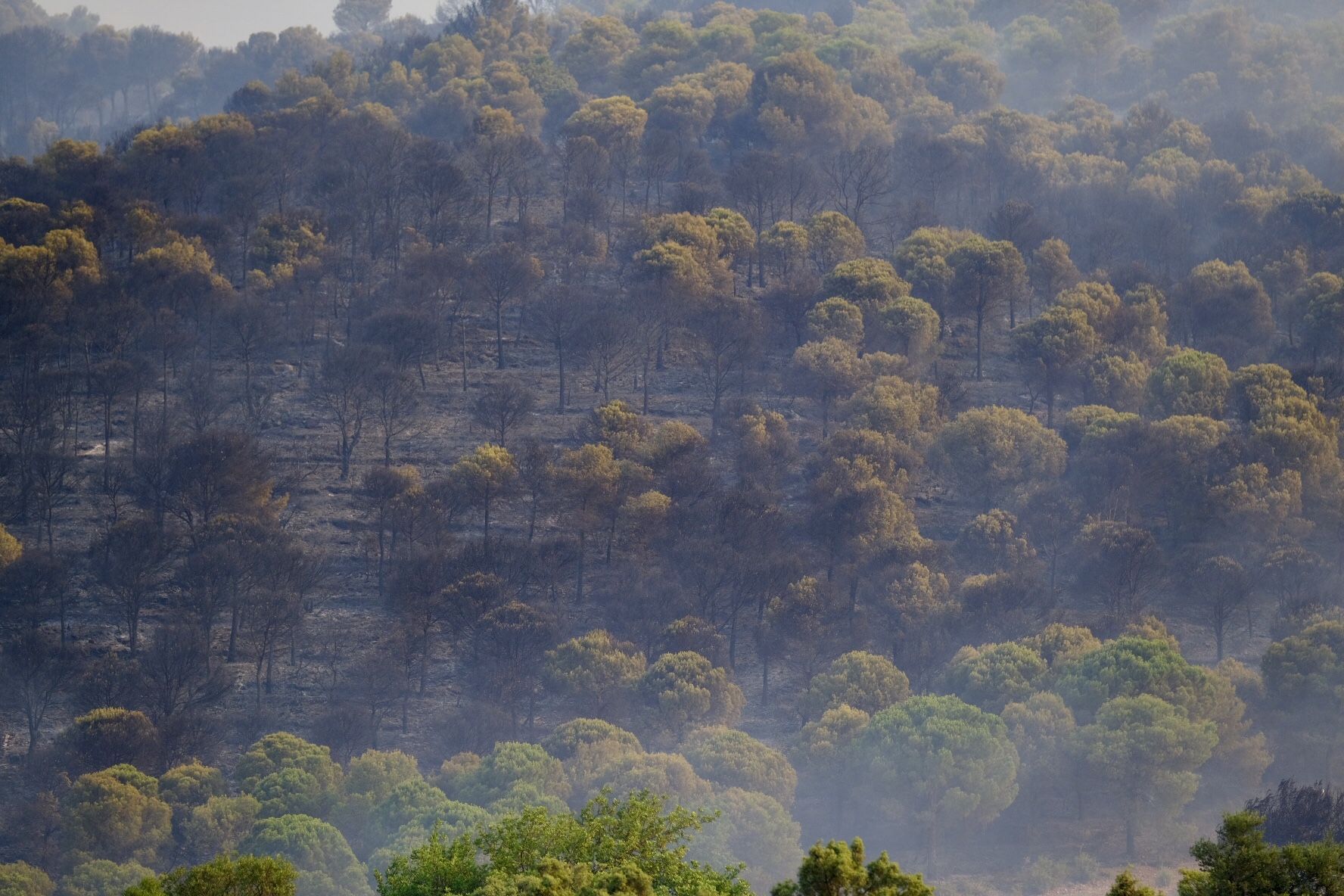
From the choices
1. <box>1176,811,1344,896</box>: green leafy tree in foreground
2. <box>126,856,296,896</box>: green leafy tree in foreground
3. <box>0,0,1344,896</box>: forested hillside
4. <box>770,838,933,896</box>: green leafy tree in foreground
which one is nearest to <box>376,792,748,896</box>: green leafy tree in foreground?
<box>126,856,296,896</box>: green leafy tree in foreground

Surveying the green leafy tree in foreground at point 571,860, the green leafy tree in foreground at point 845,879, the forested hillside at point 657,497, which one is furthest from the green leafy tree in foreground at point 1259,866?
the forested hillside at point 657,497

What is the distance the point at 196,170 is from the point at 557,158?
26.5 meters

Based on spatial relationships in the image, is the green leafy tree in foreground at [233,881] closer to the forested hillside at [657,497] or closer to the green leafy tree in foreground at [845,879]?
the green leafy tree in foreground at [845,879]

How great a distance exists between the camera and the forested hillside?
76.2 metres

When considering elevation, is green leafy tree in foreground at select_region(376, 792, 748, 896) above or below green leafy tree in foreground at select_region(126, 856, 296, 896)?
above

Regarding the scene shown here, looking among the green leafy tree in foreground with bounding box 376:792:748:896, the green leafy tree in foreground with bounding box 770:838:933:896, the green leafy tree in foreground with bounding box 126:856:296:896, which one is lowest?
the green leafy tree in foreground with bounding box 126:856:296:896

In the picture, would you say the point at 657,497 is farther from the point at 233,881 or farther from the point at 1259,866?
the point at 1259,866

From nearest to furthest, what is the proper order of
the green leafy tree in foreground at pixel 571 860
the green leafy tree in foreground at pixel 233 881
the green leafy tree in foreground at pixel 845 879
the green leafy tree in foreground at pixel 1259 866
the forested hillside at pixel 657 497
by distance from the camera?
1. the green leafy tree in foreground at pixel 845 879
2. the green leafy tree in foreground at pixel 1259 866
3. the green leafy tree in foreground at pixel 571 860
4. the green leafy tree in foreground at pixel 233 881
5. the forested hillside at pixel 657 497

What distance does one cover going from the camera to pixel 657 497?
92.3 m

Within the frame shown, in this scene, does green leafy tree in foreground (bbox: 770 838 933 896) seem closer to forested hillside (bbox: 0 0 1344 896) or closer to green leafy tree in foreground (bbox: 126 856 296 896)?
green leafy tree in foreground (bbox: 126 856 296 896)

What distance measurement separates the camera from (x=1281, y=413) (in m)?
100

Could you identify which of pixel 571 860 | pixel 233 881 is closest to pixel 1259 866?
pixel 571 860

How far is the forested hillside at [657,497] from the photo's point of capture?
76.2m

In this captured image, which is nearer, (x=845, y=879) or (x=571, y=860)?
(x=845, y=879)
